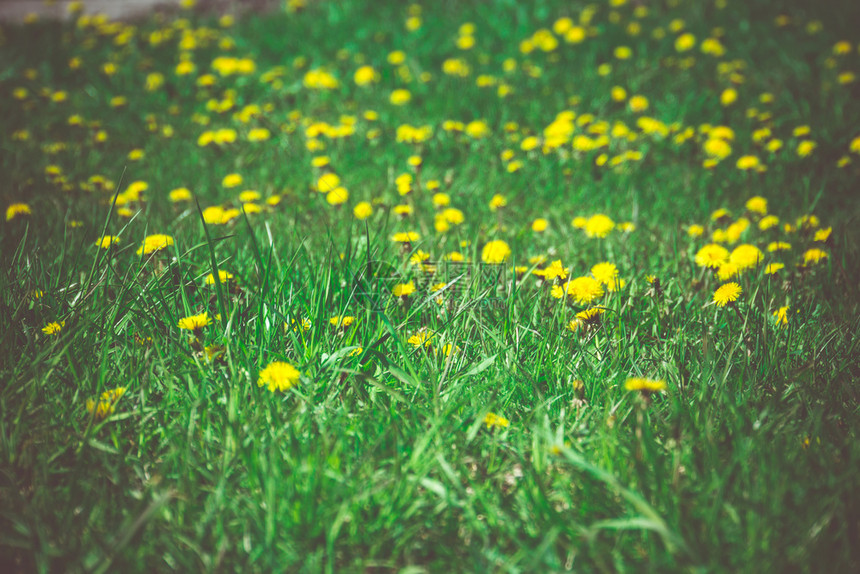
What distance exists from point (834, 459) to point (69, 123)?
164 inches

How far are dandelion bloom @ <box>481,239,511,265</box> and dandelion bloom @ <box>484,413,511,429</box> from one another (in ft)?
2.55

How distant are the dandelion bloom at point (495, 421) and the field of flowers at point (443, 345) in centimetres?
2

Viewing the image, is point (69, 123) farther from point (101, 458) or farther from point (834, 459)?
point (834, 459)

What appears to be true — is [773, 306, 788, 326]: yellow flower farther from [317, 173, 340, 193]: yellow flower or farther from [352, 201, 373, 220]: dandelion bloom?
[317, 173, 340, 193]: yellow flower

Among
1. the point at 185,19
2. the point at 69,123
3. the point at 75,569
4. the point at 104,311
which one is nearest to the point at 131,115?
the point at 69,123

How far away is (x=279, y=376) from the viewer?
4.42 ft

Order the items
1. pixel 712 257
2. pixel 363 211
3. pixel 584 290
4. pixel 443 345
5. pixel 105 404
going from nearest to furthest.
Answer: pixel 105 404 → pixel 443 345 → pixel 584 290 → pixel 712 257 → pixel 363 211

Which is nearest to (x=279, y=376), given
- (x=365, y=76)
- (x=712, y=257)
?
(x=712, y=257)

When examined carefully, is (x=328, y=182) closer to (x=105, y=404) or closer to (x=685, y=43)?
(x=105, y=404)

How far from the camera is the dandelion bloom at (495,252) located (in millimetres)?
2066

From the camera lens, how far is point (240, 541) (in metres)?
1.10

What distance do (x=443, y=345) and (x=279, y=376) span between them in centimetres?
47

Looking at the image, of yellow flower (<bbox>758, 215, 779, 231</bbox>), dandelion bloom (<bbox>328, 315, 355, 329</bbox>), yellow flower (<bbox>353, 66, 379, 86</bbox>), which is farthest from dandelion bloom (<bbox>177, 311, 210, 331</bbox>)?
yellow flower (<bbox>353, 66, 379, 86</bbox>)

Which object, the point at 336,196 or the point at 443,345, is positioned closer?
the point at 443,345
